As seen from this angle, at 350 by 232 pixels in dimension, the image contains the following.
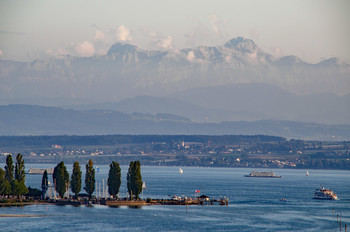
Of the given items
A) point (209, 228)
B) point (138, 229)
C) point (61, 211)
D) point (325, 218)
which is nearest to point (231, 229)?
point (209, 228)

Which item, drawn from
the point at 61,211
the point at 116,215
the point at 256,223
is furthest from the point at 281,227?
the point at 61,211

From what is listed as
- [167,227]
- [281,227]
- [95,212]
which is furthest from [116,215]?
[281,227]

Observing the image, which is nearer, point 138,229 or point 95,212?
point 138,229

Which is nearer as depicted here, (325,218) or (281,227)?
(281,227)

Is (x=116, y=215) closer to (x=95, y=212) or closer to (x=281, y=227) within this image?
(x=95, y=212)

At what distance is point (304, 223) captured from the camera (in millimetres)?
180875

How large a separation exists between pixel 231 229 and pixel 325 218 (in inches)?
1132

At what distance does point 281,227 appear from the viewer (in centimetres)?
17488

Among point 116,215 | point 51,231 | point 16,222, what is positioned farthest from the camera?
point 116,215

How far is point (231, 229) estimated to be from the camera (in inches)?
6693

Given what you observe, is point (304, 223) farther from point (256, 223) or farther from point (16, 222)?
point (16, 222)

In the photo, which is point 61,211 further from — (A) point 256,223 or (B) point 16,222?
(A) point 256,223

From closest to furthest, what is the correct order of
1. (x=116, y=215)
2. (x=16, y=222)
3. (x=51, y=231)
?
(x=51, y=231) < (x=16, y=222) < (x=116, y=215)

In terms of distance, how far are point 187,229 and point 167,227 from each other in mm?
4507
